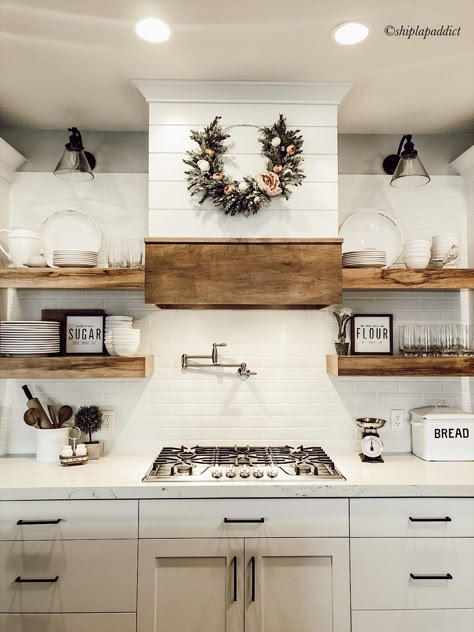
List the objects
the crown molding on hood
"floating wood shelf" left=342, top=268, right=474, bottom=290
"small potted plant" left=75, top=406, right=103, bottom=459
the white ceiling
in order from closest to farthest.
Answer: the white ceiling → the crown molding on hood → "floating wood shelf" left=342, top=268, right=474, bottom=290 → "small potted plant" left=75, top=406, right=103, bottom=459

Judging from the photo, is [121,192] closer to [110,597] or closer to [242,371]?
[242,371]

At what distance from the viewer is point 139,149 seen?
2.60m

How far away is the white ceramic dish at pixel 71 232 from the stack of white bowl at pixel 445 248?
5.77 feet

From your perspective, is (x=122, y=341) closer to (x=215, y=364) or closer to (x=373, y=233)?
(x=215, y=364)

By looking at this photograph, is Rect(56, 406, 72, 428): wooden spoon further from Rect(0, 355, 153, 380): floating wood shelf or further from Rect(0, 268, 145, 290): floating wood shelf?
Rect(0, 268, 145, 290): floating wood shelf

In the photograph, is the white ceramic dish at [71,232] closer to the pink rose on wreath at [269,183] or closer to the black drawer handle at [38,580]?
the pink rose on wreath at [269,183]

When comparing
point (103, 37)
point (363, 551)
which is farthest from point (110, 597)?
point (103, 37)

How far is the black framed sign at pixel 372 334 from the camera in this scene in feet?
8.05

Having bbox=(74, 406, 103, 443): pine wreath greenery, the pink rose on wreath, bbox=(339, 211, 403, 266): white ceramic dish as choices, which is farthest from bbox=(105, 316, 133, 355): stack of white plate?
bbox=(339, 211, 403, 266): white ceramic dish

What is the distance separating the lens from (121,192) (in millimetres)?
2578

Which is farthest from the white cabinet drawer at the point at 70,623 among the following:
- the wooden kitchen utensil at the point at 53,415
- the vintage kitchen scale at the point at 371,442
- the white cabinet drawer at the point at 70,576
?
the vintage kitchen scale at the point at 371,442

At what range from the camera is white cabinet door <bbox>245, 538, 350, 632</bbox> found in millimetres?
1910

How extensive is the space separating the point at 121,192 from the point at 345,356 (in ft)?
4.85

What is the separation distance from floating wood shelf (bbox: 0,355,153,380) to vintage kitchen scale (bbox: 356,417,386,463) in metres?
1.13
